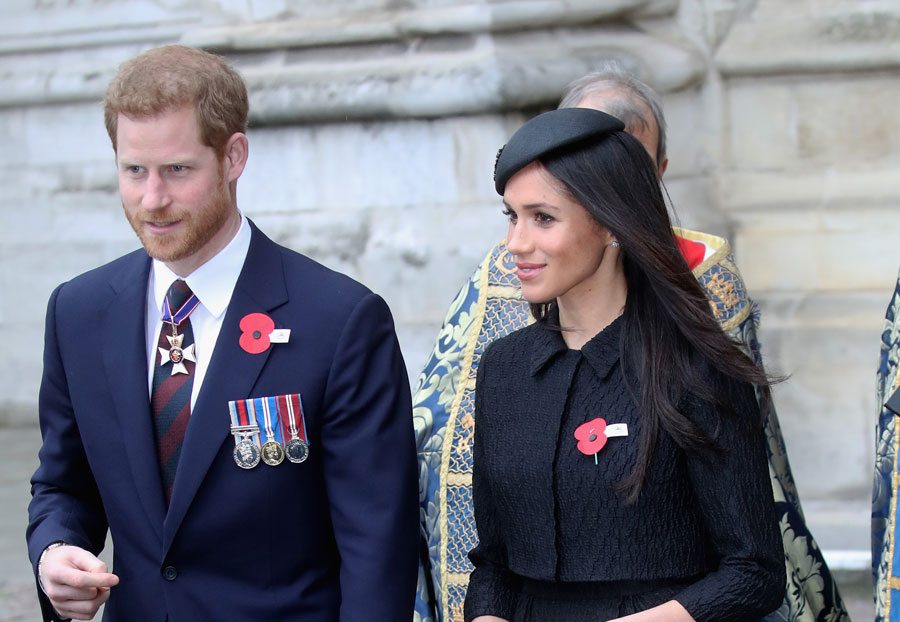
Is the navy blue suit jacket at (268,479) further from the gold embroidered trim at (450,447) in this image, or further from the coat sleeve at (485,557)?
the gold embroidered trim at (450,447)

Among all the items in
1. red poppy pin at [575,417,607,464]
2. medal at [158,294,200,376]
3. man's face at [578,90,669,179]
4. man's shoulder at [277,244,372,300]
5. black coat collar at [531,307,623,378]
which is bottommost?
red poppy pin at [575,417,607,464]

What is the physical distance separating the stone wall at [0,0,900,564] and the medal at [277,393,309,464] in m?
2.87

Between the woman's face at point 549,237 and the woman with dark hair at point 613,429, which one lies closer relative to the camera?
the woman with dark hair at point 613,429

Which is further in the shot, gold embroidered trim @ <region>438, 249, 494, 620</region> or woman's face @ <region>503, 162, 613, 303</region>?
gold embroidered trim @ <region>438, 249, 494, 620</region>

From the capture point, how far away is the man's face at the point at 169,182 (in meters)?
2.18

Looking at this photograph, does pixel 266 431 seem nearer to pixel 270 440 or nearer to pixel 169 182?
pixel 270 440

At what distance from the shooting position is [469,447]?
9.47ft

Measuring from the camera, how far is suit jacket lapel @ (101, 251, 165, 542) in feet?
7.29


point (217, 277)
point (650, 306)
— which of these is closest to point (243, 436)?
point (217, 277)

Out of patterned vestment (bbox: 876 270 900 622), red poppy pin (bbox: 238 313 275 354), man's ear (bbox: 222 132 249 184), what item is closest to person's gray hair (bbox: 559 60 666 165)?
patterned vestment (bbox: 876 270 900 622)

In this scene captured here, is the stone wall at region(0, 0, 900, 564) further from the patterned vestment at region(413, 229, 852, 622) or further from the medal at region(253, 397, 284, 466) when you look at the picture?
the medal at region(253, 397, 284, 466)

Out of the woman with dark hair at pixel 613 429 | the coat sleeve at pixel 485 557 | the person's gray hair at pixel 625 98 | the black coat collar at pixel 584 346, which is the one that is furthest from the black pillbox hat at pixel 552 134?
the person's gray hair at pixel 625 98

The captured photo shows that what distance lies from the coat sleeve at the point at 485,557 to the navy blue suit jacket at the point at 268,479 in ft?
0.38

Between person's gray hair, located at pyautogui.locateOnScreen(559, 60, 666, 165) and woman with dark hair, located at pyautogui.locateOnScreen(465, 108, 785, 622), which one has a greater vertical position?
person's gray hair, located at pyautogui.locateOnScreen(559, 60, 666, 165)
